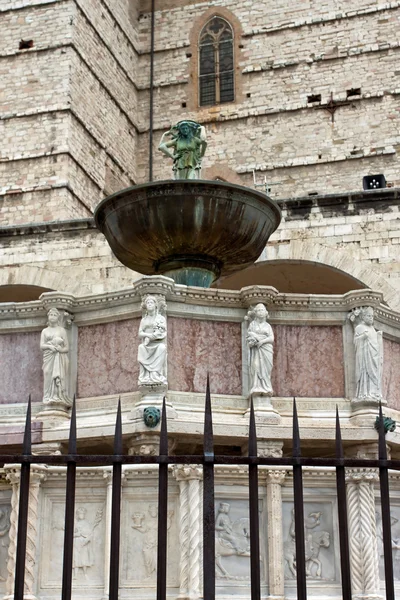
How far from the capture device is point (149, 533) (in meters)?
6.54

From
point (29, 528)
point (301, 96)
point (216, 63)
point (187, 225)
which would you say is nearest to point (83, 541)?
point (29, 528)

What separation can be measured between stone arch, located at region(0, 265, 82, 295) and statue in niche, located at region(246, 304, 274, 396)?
10012mm

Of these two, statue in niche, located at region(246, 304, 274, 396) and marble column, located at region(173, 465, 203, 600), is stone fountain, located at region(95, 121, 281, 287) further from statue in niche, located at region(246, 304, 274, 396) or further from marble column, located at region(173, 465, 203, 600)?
marble column, located at region(173, 465, 203, 600)

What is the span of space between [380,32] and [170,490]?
757 inches

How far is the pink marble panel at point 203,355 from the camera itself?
25.2 ft

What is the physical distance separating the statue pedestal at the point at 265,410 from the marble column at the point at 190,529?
2.88ft

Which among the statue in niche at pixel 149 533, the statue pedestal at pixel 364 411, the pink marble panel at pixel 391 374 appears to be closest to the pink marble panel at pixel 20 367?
the statue in niche at pixel 149 533

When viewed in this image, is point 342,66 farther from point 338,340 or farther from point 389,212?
point 338,340

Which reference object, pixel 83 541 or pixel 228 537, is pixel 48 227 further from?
pixel 228 537

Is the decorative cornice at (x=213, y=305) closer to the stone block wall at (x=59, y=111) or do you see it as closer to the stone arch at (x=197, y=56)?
the stone block wall at (x=59, y=111)

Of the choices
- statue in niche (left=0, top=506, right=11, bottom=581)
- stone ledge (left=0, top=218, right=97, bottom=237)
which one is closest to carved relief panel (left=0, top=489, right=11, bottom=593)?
statue in niche (left=0, top=506, right=11, bottom=581)

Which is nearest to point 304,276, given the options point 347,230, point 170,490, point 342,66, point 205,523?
point 347,230

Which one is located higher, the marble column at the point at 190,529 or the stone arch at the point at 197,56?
the stone arch at the point at 197,56

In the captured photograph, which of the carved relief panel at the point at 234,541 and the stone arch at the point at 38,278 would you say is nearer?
the carved relief panel at the point at 234,541
